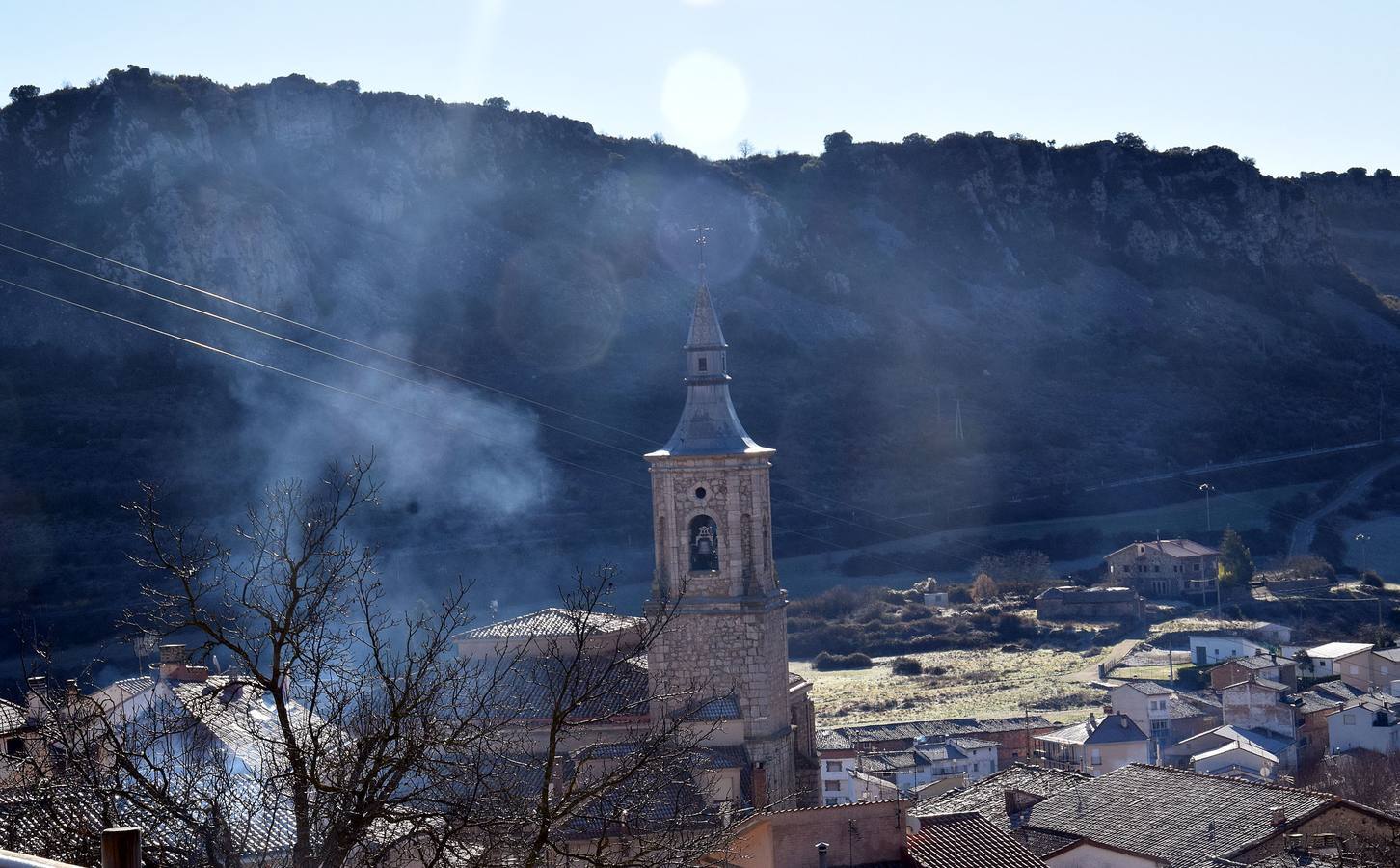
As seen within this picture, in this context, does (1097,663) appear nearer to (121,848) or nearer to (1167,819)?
(1167,819)

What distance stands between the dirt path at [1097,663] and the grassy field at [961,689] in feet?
0.68

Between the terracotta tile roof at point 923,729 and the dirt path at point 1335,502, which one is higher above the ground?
the dirt path at point 1335,502

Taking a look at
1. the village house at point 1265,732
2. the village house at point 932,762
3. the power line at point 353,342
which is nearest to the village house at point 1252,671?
the village house at point 1265,732

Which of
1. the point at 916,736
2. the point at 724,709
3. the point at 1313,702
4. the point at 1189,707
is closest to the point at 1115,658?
the point at 1189,707

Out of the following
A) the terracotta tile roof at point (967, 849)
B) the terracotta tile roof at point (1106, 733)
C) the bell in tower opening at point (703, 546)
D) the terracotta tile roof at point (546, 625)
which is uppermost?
the bell in tower opening at point (703, 546)

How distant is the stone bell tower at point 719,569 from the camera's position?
77.1 ft

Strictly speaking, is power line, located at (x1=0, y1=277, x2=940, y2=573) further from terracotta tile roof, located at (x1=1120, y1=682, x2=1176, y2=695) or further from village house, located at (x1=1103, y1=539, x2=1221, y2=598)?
terracotta tile roof, located at (x1=1120, y1=682, x2=1176, y2=695)

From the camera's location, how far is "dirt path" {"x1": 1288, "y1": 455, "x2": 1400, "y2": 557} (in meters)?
70.7

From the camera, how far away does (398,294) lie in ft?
273

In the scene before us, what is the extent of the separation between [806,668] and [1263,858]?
2789 centimetres

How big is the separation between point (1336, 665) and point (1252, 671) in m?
3.91

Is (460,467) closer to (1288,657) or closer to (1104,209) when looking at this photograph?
(1288,657)

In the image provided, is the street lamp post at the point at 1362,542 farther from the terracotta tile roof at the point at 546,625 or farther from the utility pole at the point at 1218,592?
the terracotta tile roof at the point at 546,625

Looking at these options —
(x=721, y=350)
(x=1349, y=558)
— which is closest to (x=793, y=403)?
(x=1349, y=558)
